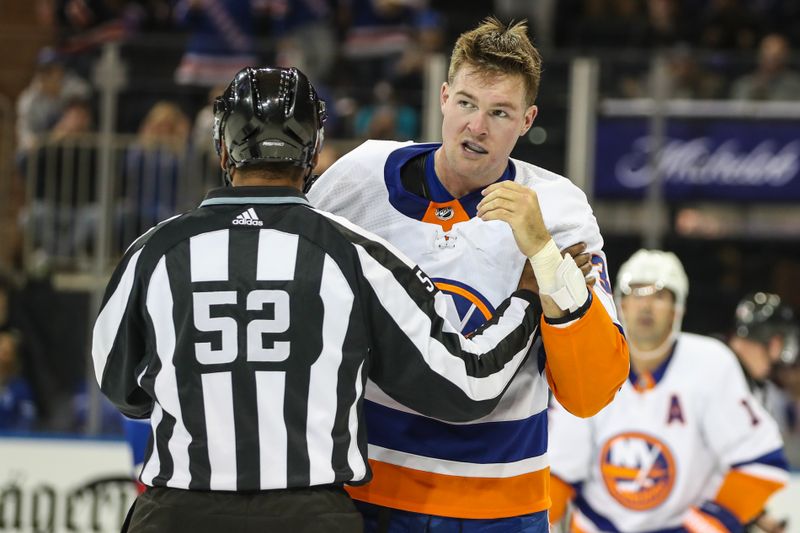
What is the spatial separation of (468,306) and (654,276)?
2070 mm

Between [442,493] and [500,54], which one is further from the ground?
[500,54]

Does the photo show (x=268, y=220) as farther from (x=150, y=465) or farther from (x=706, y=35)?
(x=706, y=35)

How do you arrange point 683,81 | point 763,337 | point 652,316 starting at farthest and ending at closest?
point 683,81, point 763,337, point 652,316

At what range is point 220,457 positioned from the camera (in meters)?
2.27

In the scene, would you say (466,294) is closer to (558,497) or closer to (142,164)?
(558,497)

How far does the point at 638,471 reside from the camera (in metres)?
4.46

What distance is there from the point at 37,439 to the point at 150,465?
13.6 feet

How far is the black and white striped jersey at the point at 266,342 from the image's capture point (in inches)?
89.5

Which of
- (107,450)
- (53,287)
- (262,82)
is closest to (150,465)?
(262,82)

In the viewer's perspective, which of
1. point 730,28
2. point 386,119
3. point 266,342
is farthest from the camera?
point 730,28

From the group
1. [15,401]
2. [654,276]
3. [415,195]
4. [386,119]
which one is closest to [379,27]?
[386,119]

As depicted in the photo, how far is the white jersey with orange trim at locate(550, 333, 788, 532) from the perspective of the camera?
4.39 m

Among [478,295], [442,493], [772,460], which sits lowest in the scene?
[772,460]

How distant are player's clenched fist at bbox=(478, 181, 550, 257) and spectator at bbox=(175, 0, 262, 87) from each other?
4.65 meters
